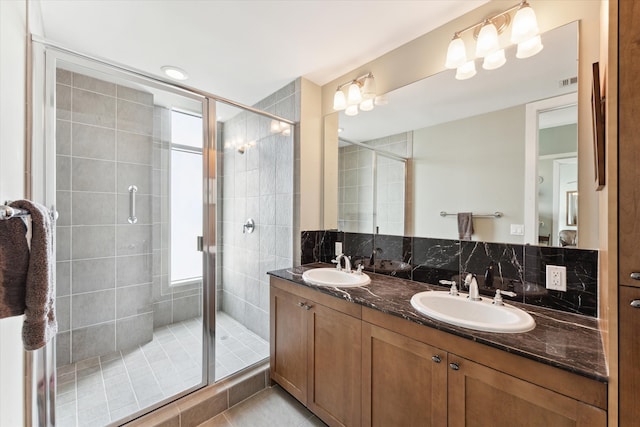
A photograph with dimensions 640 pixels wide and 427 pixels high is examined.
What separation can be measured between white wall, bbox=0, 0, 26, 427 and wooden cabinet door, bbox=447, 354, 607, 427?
4.91 ft

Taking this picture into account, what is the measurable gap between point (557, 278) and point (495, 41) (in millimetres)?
1242

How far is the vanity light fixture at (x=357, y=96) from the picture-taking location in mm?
1938

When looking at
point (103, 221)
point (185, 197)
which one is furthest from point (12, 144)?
point (103, 221)

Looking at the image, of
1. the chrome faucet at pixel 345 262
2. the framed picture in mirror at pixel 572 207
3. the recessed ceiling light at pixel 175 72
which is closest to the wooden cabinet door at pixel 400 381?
the chrome faucet at pixel 345 262

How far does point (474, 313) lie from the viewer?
1.32 metres

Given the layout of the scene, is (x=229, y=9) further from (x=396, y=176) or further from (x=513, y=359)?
(x=513, y=359)

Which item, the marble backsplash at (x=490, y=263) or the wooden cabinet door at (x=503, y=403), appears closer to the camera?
the wooden cabinet door at (x=503, y=403)

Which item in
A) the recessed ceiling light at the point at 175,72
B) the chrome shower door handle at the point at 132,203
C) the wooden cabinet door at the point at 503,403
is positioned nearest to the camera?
the wooden cabinet door at the point at 503,403

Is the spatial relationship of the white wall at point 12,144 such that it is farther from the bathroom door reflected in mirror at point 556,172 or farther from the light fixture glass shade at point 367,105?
the bathroom door reflected in mirror at point 556,172

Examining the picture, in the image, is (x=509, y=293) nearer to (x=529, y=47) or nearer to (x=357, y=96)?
(x=529, y=47)

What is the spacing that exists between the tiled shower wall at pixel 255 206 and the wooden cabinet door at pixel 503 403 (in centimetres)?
150

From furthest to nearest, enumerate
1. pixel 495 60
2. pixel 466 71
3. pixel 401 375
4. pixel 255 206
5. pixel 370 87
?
pixel 255 206 < pixel 370 87 < pixel 466 71 < pixel 495 60 < pixel 401 375

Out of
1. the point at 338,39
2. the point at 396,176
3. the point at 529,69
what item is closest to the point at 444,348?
the point at 396,176

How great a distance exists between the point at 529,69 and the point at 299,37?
135 cm
